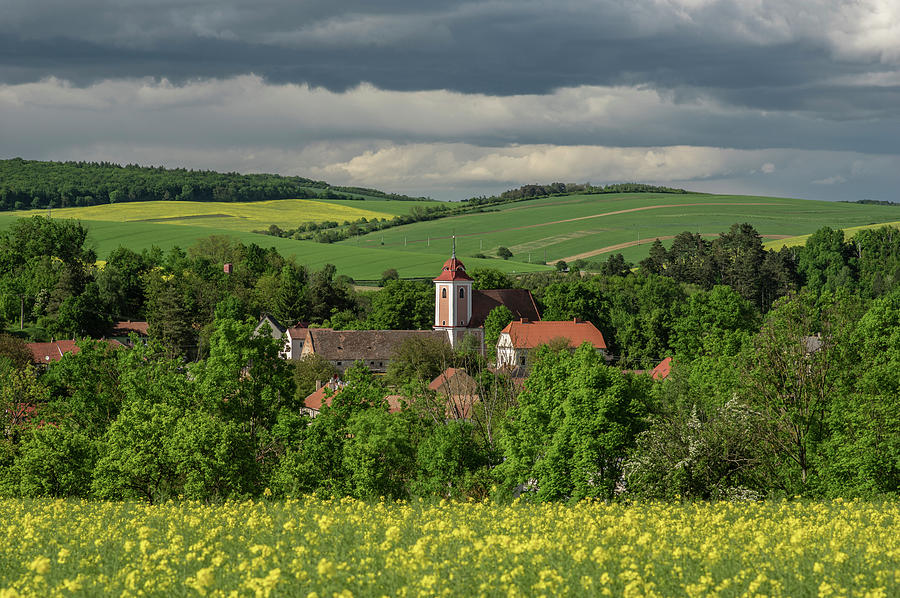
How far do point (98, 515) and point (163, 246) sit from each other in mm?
174926

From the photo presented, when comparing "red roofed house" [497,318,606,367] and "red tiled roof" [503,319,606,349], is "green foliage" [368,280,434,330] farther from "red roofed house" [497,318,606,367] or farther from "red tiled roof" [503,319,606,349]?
"red tiled roof" [503,319,606,349]

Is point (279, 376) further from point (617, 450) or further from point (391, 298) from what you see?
point (391, 298)

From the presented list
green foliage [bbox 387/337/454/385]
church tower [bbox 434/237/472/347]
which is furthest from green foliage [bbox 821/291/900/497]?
church tower [bbox 434/237/472/347]

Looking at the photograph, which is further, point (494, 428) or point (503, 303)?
point (503, 303)

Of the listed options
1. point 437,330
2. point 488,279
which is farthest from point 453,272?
point 488,279

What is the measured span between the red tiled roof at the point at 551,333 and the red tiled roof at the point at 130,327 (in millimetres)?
47941

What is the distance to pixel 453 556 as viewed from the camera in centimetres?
1523

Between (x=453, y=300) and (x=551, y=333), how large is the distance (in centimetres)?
1773

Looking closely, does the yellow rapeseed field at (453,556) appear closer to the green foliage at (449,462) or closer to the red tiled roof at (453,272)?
the green foliage at (449,462)

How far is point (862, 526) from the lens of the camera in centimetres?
2012

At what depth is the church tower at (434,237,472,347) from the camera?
13500 cm

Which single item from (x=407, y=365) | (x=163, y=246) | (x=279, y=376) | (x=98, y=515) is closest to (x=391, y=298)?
(x=407, y=365)

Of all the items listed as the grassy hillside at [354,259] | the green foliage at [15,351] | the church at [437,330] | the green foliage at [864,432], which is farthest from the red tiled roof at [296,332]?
Answer: the green foliage at [864,432]

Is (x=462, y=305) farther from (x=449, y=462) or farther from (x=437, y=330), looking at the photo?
(x=449, y=462)
